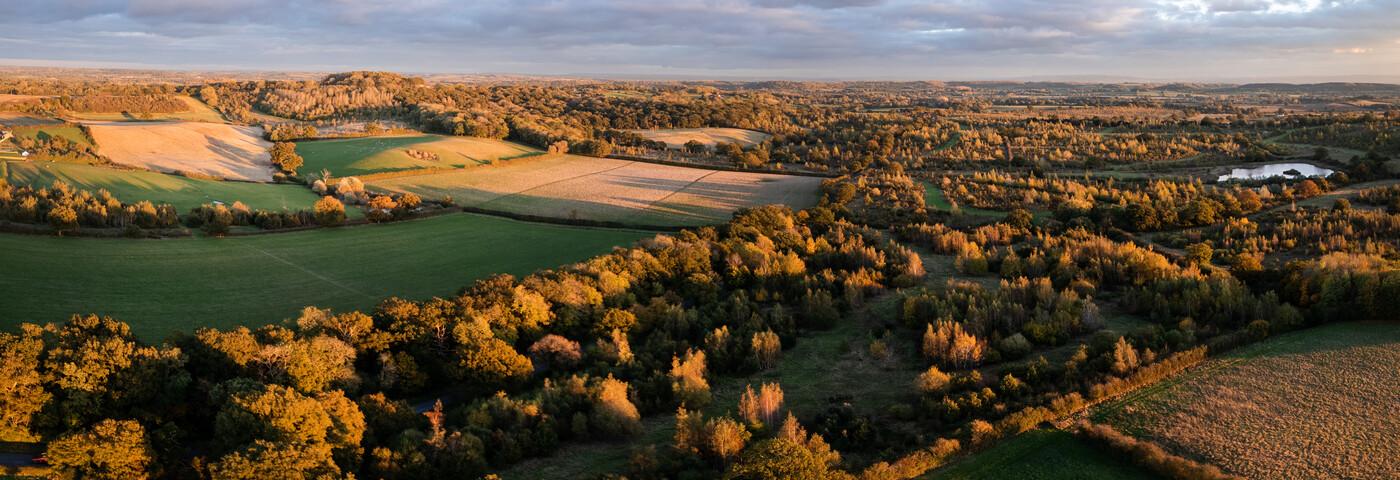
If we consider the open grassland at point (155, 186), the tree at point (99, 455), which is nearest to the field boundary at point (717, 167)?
the open grassland at point (155, 186)

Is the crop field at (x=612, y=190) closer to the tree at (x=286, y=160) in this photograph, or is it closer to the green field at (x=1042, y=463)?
the tree at (x=286, y=160)

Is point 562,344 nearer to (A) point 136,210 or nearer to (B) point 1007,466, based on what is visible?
(B) point 1007,466

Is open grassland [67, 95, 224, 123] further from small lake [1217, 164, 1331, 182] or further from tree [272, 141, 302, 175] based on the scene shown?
small lake [1217, 164, 1331, 182]

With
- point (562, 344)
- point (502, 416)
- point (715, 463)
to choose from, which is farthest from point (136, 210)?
point (715, 463)

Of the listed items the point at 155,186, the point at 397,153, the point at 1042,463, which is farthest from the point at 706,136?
the point at 1042,463

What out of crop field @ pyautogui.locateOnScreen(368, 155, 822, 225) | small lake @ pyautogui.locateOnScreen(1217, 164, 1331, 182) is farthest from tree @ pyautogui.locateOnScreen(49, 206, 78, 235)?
small lake @ pyautogui.locateOnScreen(1217, 164, 1331, 182)
